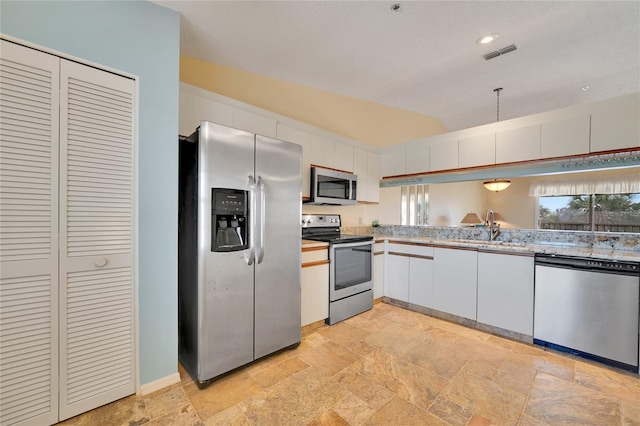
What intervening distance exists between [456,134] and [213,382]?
3665 millimetres

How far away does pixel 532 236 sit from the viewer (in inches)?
117

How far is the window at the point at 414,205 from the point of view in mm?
4012

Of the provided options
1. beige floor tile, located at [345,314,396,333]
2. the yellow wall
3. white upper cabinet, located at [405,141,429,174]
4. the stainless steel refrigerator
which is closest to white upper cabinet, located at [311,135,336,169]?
the yellow wall

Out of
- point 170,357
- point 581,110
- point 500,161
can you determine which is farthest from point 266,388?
point 581,110

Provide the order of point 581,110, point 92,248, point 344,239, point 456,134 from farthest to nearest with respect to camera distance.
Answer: point 456,134 < point 344,239 < point 581,110 < point 92,248

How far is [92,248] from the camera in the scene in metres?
1.61

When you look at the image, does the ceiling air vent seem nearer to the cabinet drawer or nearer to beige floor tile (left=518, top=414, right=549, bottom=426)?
the cabinet drawer

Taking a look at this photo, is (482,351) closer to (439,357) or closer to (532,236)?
(439,357)

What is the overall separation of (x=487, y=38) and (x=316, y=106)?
1957 millimetres

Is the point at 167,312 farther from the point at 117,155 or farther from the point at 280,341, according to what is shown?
the point at 117,155

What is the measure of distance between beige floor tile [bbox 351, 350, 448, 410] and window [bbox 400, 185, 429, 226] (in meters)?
2.28

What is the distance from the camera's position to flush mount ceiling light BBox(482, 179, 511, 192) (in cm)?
316

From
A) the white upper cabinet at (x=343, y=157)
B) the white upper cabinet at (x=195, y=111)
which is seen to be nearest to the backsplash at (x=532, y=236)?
the white upper cabinet at (x=343, y=157)

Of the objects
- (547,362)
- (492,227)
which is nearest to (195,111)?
(492,227)
